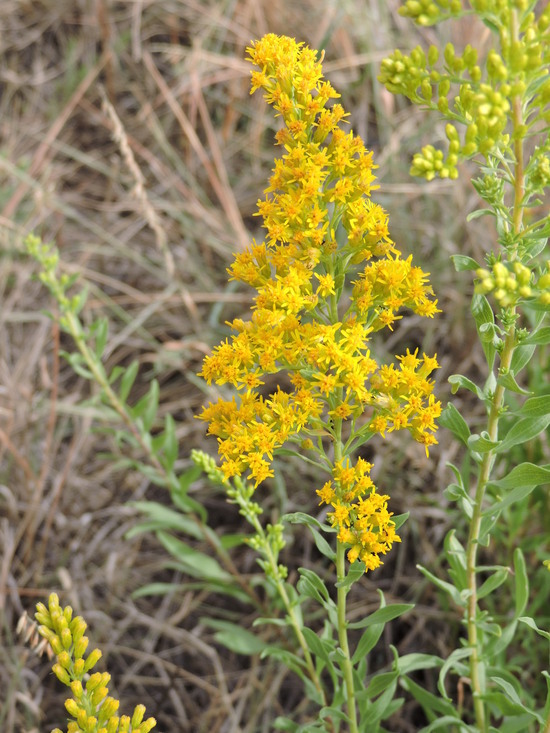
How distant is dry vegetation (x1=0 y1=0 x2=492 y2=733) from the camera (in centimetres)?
384

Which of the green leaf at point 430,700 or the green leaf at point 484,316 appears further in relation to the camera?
the green leaf at point 430,700

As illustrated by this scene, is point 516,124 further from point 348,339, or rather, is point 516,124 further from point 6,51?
point 6,51

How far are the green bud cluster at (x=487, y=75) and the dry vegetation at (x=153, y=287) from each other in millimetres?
2130

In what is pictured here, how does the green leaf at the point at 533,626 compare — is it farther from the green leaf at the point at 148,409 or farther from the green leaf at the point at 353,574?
the green leaf at the point at 148,409

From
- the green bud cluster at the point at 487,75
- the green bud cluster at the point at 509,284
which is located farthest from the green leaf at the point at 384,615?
the green bud cluster at the point at 487,75

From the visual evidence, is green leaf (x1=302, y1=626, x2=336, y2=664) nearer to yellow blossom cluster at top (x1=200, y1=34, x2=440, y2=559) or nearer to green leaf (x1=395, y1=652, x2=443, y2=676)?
green leaf (x1=395, y1=652, x2=443, y2=676)

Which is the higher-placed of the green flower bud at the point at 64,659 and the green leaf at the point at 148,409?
the green flower bud at the point at 64,659

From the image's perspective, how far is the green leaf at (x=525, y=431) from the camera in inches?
86.4

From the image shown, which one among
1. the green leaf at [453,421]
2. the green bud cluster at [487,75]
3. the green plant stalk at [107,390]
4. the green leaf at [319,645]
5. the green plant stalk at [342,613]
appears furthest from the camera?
the green plant stalk at [107,390]

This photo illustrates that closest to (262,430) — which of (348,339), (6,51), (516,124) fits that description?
(348,339)

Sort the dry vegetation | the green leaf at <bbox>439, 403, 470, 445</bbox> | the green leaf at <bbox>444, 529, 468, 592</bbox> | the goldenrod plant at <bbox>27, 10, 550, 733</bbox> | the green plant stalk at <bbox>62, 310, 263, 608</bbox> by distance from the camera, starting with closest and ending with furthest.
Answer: the goldenrod plant at <bbox>27, 10, 550, 733</bbox>
the green leaf at <bbox>439, 403, 470, 445</bbox>
the green leaf at <bbox>444, 529, 468, 592</bbox>
the green plant stalk at <bbox>62, 310, 263, 608</bbox>
the dry vegetation

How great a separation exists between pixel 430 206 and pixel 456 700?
2.96 metres

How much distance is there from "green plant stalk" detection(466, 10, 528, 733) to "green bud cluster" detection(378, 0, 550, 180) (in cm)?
2

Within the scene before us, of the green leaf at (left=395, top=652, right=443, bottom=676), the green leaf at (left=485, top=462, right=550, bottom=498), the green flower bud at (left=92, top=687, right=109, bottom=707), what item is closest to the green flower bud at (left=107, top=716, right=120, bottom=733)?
the green flower bud at (left=92, top=687, right=109, bottom=707)
